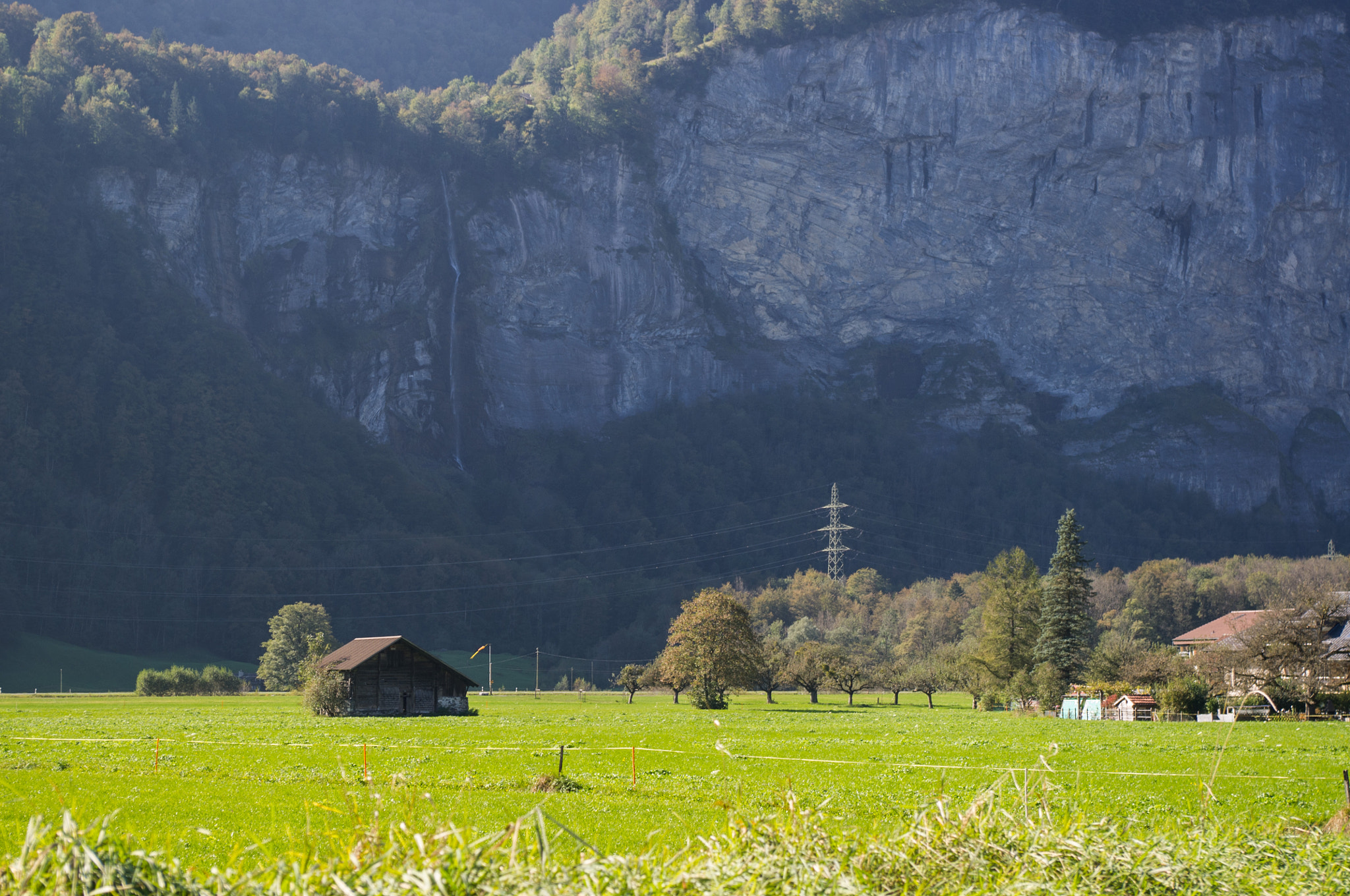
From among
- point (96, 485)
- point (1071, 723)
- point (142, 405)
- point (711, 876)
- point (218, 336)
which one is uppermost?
point (218, 336)

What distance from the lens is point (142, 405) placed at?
545 ft

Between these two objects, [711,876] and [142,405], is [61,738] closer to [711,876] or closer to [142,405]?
[711,876]

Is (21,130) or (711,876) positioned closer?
(711,876)

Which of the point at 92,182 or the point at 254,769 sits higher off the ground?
the point at 92,182

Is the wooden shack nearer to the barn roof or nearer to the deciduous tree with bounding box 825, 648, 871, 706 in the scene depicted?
the barn roof

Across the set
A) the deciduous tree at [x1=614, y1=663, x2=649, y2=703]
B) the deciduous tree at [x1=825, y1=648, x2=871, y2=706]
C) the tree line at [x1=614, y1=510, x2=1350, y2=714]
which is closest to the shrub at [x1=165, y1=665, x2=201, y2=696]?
the deciduous tree at [x1=614, y1=663, x2=649, y2=703]

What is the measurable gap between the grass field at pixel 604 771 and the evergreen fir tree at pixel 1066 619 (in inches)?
598

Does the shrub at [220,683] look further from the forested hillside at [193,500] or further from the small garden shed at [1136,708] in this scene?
the small garden shed at [1136,708]

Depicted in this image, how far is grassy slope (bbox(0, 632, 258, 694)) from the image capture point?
344 ft

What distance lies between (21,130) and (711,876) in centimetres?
21468

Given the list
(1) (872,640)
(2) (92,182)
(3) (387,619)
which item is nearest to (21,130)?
(2) (92,182)

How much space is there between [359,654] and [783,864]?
54.3 metres

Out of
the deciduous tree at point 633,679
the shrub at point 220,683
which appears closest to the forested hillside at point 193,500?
the shrub at point 220,683

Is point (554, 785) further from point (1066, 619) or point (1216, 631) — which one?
point (1216, 631)
